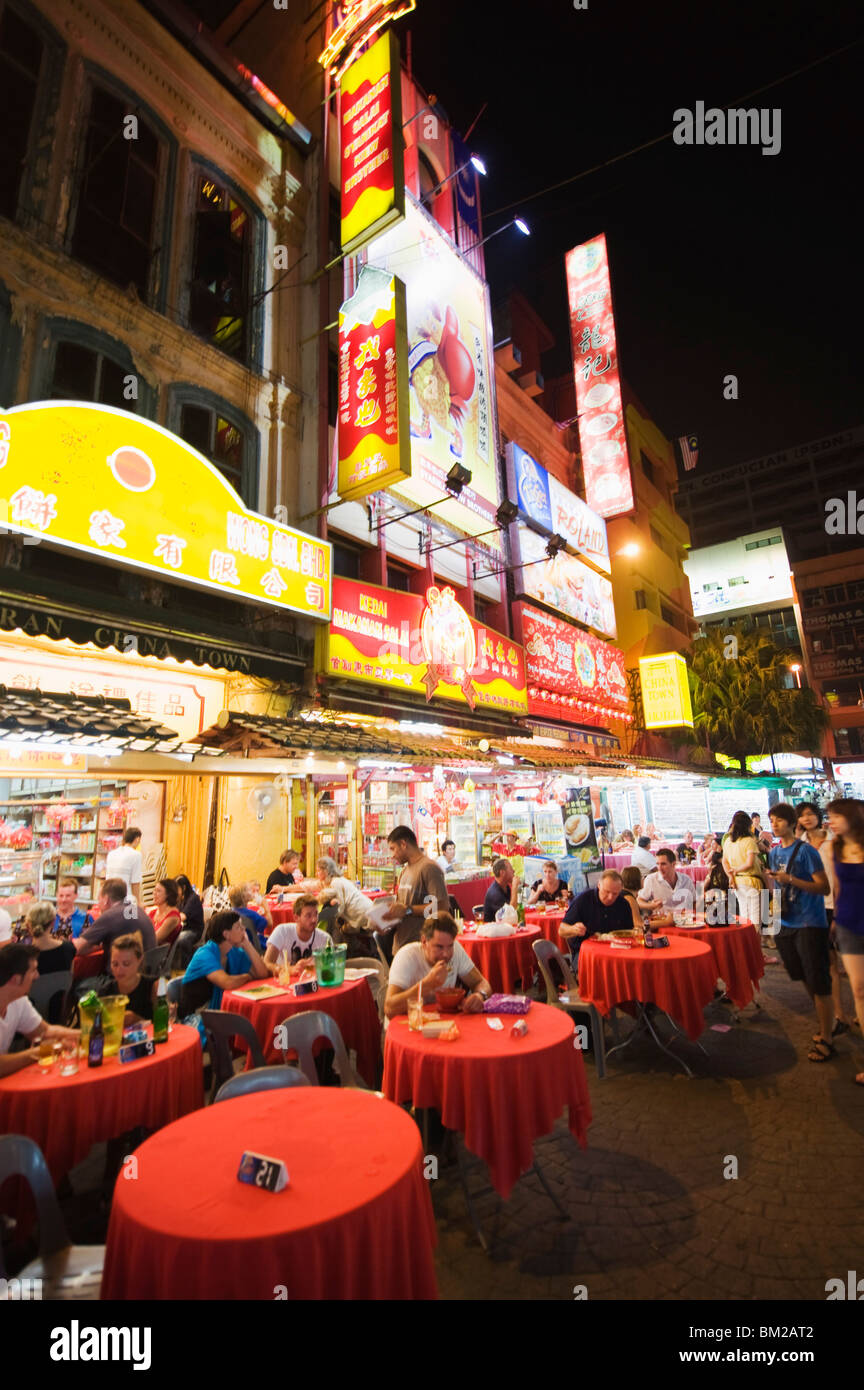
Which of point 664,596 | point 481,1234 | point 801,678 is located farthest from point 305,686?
point 801,678

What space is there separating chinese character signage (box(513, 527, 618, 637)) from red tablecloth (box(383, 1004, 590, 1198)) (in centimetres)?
1469

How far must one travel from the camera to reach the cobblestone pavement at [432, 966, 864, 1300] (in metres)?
3.44

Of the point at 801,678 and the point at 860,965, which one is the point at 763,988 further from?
the point at 801,678

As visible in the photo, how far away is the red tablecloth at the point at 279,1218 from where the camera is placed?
216cm

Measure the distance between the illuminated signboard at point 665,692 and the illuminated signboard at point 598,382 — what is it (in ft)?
20.3

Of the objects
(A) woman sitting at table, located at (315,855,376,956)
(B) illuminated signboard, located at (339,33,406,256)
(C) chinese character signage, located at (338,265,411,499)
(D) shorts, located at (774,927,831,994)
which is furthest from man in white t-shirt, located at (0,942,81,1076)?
(B) illuminated signboard, located at (339,33,406,256)

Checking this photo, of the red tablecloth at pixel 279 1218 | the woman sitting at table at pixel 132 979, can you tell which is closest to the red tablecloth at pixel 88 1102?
the woman sitting at table at pixel 132 979

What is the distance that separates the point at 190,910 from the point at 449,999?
5435mm

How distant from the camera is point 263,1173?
2508 mm

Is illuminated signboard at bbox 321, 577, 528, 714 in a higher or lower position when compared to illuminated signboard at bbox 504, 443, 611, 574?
lower

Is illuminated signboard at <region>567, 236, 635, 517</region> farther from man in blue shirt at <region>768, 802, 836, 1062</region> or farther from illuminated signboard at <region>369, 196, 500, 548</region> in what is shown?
man in blue shirt at <region>768, 802, 836, 1062</region>

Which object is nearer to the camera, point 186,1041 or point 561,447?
point 186,1041
